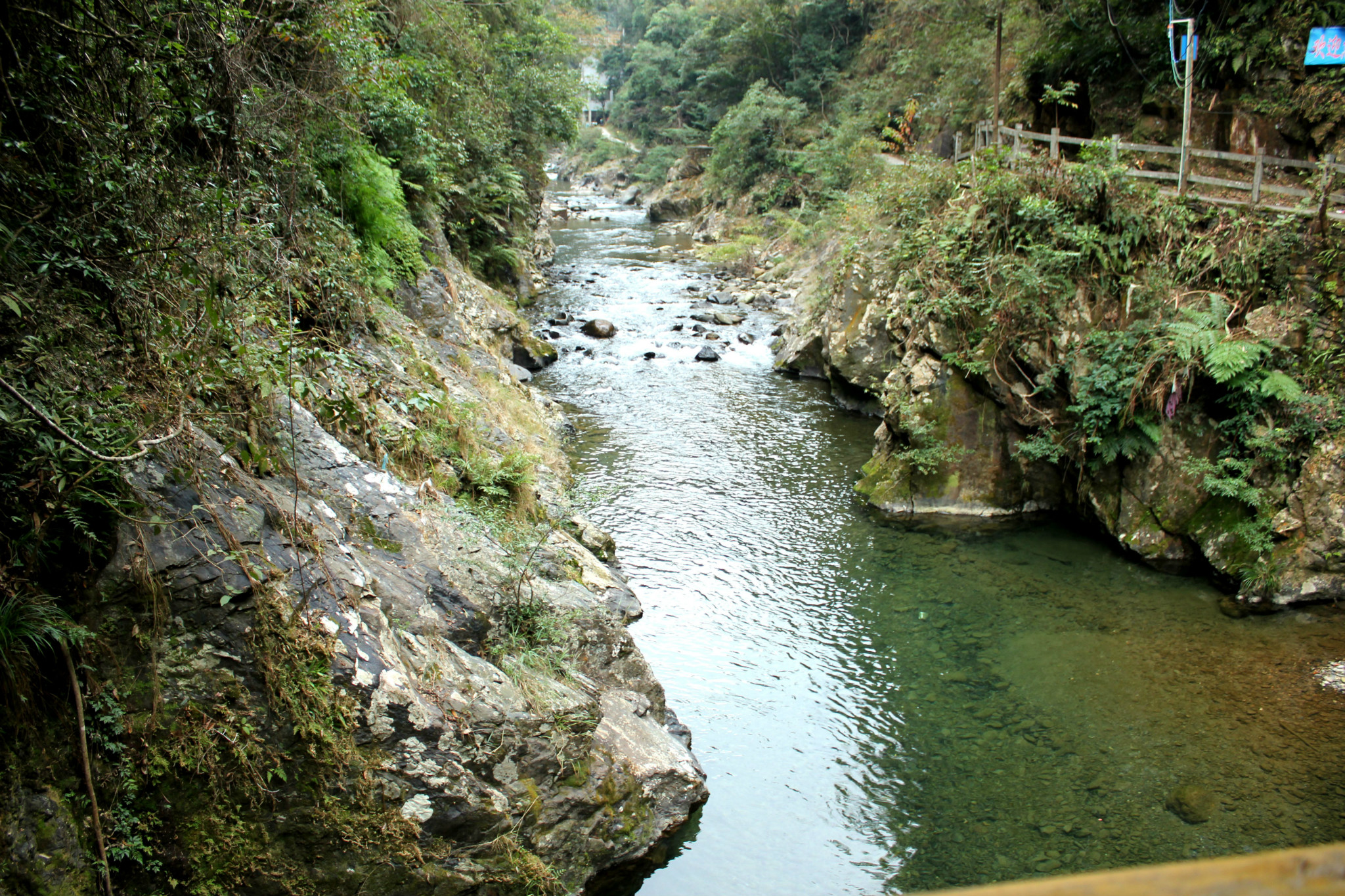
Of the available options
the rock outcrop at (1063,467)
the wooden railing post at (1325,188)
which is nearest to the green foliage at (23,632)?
the rock outcrop at (1063,467)

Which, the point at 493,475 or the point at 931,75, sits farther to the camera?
the point at 931,75

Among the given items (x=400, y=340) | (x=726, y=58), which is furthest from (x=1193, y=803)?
(x=726, y=58)

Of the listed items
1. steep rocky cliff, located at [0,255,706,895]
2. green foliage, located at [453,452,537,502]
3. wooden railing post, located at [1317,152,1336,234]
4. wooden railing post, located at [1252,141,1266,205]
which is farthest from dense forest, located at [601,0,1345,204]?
steep rocky cliff, located at [0,255,706,895]

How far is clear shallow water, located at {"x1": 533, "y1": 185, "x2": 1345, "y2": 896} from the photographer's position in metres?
7.31

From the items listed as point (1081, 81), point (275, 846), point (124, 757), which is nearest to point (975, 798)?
point (275, 846)

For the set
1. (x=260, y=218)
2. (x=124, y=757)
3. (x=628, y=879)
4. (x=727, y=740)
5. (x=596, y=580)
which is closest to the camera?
(x=124, y=757)

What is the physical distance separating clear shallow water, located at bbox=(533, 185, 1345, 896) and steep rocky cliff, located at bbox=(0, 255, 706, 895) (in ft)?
3.90

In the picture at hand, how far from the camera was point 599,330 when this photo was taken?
24094 mm

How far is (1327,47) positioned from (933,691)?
13.1 m

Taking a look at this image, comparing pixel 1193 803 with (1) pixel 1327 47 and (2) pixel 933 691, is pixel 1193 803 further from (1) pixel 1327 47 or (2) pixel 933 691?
(1) pixel 1327 47

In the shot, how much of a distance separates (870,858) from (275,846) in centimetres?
510

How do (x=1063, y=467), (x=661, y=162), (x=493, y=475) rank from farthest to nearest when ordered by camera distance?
1. (x=661, y=162)
2. (x=1063, y=467)
3. (x=493, y=475)

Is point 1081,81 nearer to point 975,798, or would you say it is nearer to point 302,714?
point 975,798

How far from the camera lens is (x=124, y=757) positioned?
4.41 meters
